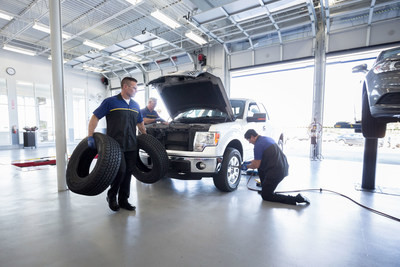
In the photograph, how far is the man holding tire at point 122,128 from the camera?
2543 millimetres

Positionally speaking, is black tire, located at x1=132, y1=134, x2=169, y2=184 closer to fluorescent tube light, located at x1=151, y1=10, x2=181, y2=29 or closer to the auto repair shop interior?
the auto repair shop interior

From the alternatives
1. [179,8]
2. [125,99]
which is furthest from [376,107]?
[179,8]

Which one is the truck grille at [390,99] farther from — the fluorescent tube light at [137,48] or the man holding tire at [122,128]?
the fluorescent tube light at [137,48]

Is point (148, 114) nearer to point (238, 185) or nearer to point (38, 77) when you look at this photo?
point (238, 185)

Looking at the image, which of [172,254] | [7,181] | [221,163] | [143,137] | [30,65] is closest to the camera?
[172,254]

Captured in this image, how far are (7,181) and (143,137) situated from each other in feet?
11.0

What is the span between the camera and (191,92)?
3.73 meters

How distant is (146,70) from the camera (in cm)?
1205

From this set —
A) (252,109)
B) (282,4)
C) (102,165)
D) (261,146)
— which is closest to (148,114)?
(252,109)

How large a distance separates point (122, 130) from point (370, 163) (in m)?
3.97

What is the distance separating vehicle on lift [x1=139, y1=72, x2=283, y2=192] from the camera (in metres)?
3.02

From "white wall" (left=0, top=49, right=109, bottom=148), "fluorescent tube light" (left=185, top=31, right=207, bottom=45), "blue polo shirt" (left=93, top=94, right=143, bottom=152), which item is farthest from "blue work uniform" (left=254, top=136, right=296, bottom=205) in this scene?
"white wall" (left=0, top=49, right=109, bottom=148)

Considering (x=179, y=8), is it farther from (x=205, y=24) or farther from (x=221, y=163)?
(x=221, y=163)

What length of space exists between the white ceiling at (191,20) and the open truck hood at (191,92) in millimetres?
3508
